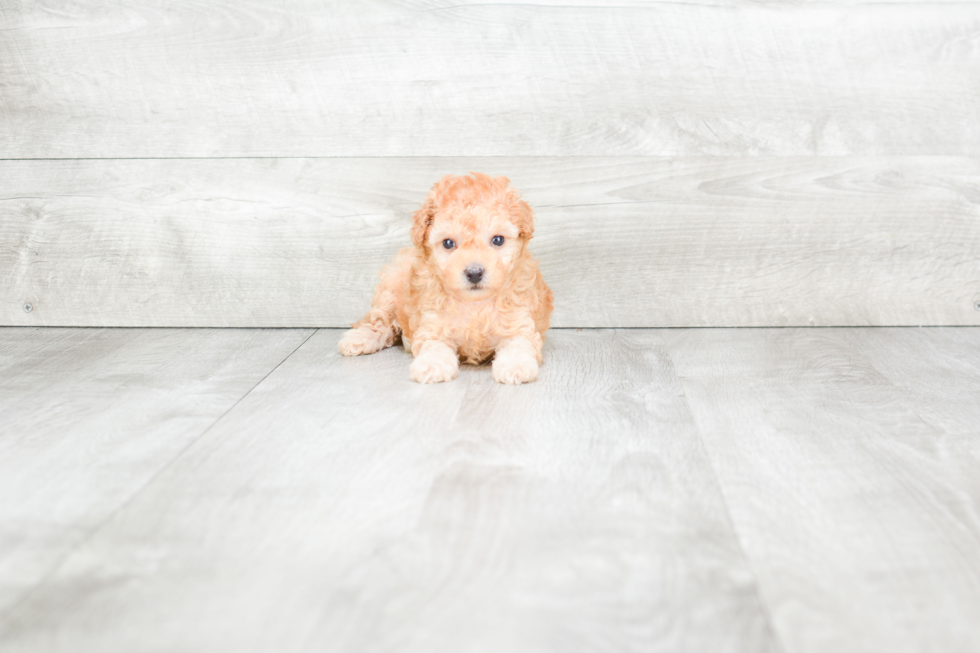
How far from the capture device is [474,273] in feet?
4.49

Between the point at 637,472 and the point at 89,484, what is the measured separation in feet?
2.33

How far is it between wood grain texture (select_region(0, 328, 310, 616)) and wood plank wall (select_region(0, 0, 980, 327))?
9.9 inches

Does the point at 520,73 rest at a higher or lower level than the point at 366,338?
higher

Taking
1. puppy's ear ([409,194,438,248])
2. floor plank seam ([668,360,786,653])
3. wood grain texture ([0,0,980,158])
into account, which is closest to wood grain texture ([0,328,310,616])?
puppy's ear ([409,194,438,248])

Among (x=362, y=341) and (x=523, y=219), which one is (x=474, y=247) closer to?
(x=523, y=219)

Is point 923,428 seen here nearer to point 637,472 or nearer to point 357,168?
point 637,472

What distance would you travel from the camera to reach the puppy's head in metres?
1.38

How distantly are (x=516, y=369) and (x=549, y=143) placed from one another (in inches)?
26.5

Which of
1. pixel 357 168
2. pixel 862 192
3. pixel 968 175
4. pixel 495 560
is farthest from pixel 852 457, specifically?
pixel 357 168

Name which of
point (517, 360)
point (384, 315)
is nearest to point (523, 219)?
point (517, 360)

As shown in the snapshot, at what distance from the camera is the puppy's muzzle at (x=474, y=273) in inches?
53.7

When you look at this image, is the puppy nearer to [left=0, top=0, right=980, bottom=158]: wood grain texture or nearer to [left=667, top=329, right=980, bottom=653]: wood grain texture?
[left=667, top=329, right=980, bottom=653]: wood grain texture

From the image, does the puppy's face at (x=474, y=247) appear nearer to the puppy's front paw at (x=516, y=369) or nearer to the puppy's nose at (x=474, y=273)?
the puppy's nose at (x=474, y=273)

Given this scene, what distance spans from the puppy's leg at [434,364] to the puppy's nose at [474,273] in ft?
0.57
